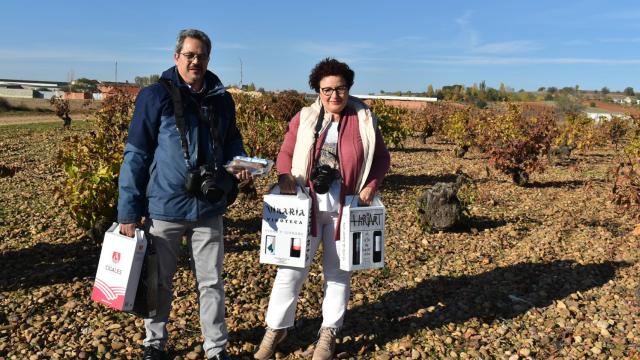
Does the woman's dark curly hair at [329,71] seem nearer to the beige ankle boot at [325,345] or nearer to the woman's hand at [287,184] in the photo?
the woman's hand at [287,184]

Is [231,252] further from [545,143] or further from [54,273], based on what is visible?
[545,143]

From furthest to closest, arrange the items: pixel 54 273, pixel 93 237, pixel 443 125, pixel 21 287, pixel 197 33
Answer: pixel 443 125, pixel 93 237, pixel 54 273, pixel 21 287, pixel 197 33

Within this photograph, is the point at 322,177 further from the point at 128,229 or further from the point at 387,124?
the point at 387,124

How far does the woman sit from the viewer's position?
10.9 ft

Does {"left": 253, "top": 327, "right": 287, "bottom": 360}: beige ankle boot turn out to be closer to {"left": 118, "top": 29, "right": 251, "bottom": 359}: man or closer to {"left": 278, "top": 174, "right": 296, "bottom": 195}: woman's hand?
{"left": 118, "top": 29, "right": 251, "bottom": 359}: man

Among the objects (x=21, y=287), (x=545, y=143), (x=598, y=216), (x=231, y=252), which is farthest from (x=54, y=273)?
(x=545, y=143)

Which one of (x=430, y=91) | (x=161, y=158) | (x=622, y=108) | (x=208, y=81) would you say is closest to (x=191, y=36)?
(x=208, y=81)

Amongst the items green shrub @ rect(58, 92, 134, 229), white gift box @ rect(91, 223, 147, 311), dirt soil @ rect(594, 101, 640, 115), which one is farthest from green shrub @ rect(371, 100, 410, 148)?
white gift box @ rect(91, 223, 147, 311)

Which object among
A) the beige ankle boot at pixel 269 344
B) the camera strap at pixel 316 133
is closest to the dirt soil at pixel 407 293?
the beige ankle boot at pixel 269 344

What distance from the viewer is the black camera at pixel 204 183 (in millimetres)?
2943

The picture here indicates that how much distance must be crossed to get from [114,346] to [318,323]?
150 centimetres

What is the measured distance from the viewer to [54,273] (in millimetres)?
5016

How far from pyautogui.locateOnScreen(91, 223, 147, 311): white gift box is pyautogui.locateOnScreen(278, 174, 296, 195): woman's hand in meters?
0.87

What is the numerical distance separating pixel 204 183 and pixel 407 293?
2644 mm
